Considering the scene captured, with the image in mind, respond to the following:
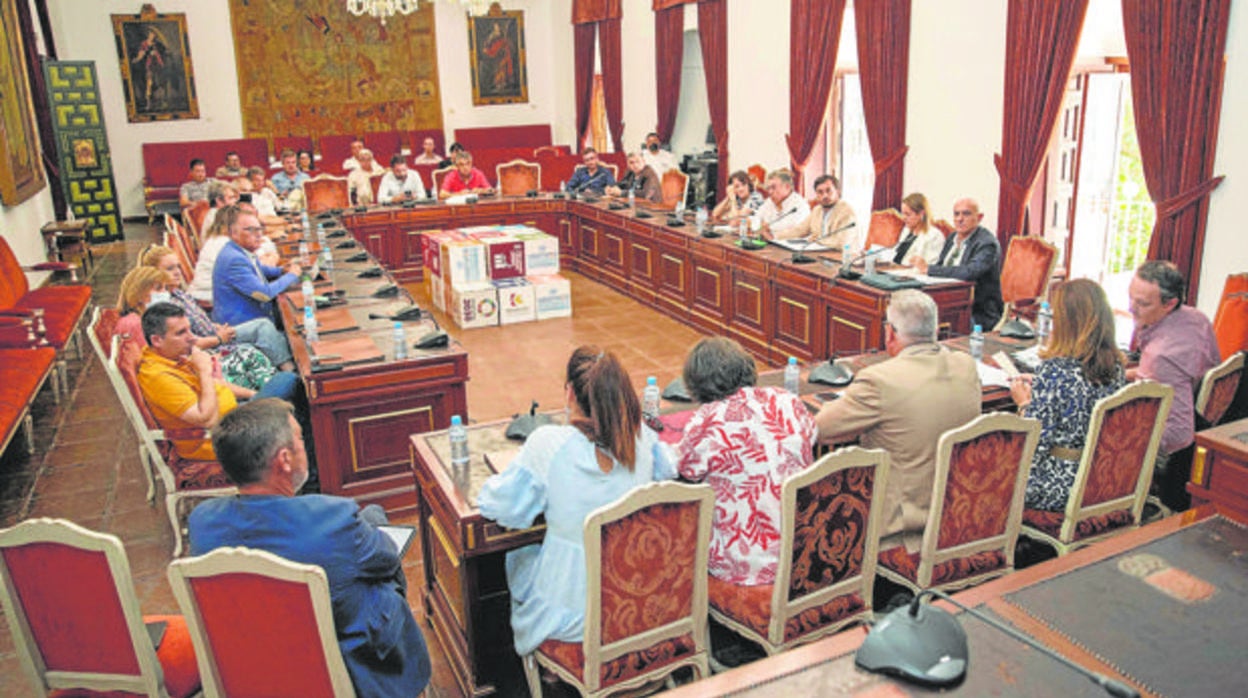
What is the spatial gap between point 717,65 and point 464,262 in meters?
4.38

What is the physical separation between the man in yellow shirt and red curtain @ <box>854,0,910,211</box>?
575 cm

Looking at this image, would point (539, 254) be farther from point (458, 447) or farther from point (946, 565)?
point (946, 565)

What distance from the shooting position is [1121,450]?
2979 millimetres

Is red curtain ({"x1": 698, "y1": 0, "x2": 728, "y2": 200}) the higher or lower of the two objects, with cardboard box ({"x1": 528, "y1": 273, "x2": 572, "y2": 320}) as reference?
higher

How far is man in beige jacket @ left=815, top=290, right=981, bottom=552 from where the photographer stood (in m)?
2.83

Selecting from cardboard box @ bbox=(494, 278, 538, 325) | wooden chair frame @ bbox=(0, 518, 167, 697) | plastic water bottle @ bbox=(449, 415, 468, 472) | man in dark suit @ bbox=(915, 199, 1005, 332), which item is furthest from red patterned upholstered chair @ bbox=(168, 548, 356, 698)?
cardboard box @ bbox=(494, 278, 538, 325)

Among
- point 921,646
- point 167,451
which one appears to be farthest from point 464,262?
point 921,646

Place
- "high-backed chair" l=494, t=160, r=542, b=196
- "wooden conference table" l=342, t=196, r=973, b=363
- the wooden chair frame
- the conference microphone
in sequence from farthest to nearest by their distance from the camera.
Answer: "high-backed chair" l=494, t=160, r=542, b=196
"wooden conference table" l=342, t=196, r=973, b=363
the wooden chair frame
the conference microphone

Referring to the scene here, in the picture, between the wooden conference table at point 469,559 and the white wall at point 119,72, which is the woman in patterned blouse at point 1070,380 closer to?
the wooden conference table at point 469,559

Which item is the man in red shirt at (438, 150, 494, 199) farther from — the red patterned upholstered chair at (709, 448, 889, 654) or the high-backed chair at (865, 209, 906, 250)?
the red patterned upholstered chair at (709, 448, 889, 654)

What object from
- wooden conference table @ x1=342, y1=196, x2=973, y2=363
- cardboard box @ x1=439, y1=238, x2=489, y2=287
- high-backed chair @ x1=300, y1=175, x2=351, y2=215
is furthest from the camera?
high-backed chair @ x1=300, y1=175, x2=351, y2=215

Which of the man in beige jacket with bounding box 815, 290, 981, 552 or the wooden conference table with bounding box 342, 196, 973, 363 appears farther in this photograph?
the wooden conference table with bounding box 342, 196, 973, 363

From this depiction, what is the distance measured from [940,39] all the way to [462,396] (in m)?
4.93

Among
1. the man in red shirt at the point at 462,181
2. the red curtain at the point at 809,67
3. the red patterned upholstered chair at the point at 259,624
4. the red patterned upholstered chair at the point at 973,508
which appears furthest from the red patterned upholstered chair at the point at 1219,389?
the man in red shirt at the point at 462,181
